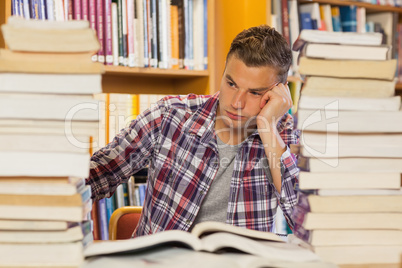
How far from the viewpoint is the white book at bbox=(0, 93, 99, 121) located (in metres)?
0.70

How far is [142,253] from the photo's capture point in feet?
2.31

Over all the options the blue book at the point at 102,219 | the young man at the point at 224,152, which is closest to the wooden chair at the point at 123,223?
the young man at the point at 224,152

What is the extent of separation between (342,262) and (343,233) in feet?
0.15

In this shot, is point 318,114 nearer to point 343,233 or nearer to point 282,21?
point 343,233

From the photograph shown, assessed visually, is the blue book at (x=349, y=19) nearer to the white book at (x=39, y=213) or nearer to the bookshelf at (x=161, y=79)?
the bookshelf at (x=161, y=79)

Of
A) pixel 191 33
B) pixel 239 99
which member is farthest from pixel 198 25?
pixel 239 99

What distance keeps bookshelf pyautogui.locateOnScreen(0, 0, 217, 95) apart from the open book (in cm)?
124

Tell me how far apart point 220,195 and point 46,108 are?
87 centimetres

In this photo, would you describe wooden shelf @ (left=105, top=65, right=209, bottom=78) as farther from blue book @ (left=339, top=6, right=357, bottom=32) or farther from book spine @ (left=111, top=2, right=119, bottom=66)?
blue book @ (left=339, top=6, right=357, bottom=32)

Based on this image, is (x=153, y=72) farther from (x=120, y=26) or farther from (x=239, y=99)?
(x=239, y=99)

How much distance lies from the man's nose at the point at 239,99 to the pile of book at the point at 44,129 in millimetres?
742

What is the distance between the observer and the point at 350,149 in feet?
2.56

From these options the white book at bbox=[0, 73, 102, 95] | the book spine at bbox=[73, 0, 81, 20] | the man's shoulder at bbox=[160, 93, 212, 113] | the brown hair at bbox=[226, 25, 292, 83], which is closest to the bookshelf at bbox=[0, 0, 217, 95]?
the book spine at bbox=[73, 0, 81, 20]

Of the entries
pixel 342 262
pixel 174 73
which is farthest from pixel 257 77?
pixel 342 262
